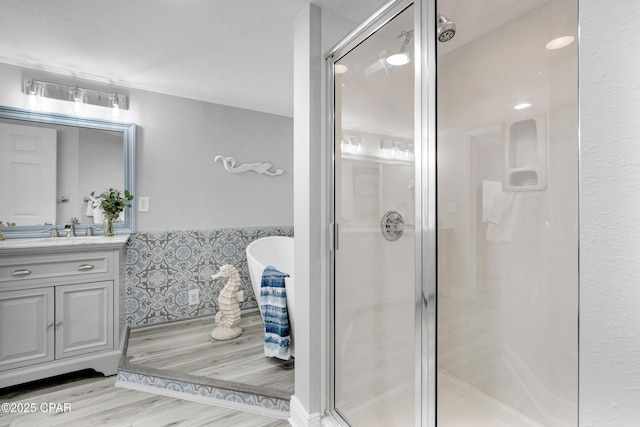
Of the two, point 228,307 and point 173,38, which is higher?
point 173,38

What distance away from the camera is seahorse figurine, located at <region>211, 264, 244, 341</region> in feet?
8.23

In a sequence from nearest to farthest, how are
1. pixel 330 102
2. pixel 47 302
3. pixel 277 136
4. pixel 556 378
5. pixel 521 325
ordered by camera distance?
pixel 556 378 < pixel 521 325 < pixel 330 102 < pixel 47 302 < pixel 277 136

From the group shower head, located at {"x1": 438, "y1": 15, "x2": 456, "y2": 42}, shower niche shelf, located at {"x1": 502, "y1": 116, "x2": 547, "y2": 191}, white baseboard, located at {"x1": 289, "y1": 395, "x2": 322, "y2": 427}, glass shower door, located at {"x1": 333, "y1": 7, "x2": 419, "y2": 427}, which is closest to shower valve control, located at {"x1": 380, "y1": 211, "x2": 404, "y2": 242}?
glass shower door, located at {"x1": 333, "y1": 7, "x2": 419, "y2": 427}

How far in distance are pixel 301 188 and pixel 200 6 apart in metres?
1.11

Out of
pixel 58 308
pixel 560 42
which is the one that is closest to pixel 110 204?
pixel 58 308

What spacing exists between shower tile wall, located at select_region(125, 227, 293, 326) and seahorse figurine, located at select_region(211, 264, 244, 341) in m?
0.54

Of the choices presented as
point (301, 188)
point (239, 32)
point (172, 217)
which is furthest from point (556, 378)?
point (172, 217)

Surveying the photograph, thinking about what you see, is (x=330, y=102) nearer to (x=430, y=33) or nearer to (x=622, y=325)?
(x=430, y=33)

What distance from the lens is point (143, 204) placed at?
276 cm

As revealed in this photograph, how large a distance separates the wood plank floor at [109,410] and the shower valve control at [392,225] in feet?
4.15

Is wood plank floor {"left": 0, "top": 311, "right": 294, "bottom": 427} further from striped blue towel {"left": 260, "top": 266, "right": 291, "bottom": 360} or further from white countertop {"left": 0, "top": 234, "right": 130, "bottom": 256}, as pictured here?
white countertop {"left": 0, "top": 234, "right": 130, "bottom": 256}

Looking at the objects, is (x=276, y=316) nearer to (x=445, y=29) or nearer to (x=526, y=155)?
(x=526, y=155)

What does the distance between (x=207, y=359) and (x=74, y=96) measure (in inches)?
91.6

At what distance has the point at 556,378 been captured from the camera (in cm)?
136
